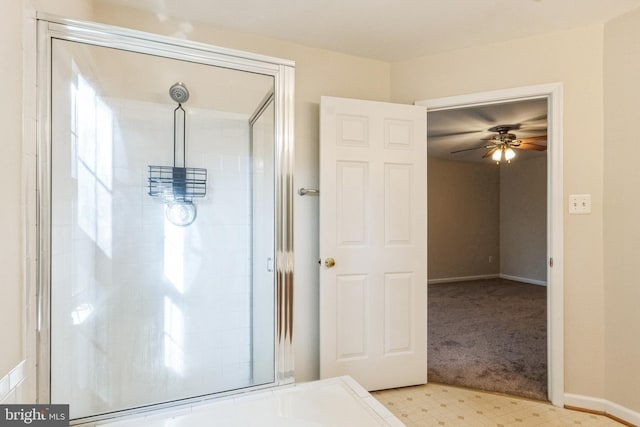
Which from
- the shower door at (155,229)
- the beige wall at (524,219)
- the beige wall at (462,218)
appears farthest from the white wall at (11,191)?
the beige wall at (524,219)

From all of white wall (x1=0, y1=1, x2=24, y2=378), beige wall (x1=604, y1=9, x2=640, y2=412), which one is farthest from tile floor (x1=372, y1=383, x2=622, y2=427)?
white wall (x1=0, y1=1, x2=24, y2=378)

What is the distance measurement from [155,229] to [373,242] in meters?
1.38

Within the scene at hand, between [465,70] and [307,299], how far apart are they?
1973mm

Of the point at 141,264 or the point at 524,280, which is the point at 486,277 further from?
the point at 141,264

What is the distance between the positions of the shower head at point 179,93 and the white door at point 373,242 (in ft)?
2.75

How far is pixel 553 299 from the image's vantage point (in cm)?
208

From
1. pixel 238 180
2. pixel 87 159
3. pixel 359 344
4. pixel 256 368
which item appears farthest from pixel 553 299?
pixel 87 159

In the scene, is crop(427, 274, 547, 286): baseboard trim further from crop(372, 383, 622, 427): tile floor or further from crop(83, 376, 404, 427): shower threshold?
crop(83, 376, 404, 427): shower threshold

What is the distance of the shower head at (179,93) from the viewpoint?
184cm

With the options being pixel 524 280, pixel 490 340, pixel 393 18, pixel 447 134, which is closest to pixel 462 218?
pixel 524 280

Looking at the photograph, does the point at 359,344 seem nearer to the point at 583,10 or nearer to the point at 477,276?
the point at 583,10

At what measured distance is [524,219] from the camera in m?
6.14

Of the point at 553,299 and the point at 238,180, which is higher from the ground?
the point at 238,180

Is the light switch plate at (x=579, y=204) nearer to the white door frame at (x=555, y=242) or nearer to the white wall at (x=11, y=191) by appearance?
the white door frame at (x=555, y=242)
